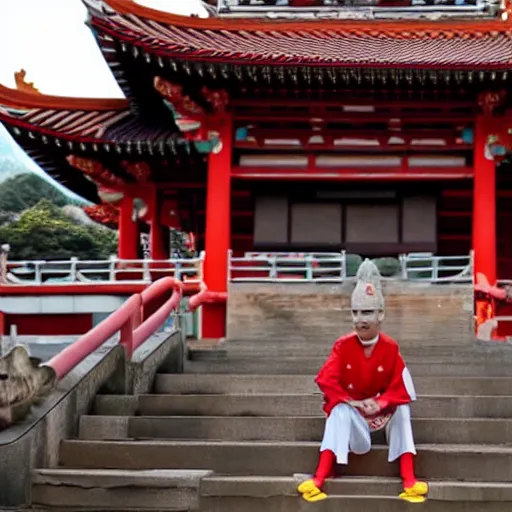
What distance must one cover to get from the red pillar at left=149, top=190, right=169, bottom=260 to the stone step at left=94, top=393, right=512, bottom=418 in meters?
9.86

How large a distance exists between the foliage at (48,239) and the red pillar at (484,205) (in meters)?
31.3

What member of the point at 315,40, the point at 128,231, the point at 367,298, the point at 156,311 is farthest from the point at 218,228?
the point at 367,298

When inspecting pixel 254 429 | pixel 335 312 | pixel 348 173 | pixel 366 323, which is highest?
pixel 348 173

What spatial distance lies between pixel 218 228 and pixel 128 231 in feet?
11.7

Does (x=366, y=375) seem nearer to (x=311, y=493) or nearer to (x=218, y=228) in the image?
(x=311, y=493)

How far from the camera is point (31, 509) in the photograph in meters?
5.03

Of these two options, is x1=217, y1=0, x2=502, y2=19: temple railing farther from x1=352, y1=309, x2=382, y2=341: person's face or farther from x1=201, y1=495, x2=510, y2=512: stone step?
x1=201, y1=495, x2=510, y2=512: stone step

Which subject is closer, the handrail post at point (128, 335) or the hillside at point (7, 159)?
the handrail post at point (128, 335)

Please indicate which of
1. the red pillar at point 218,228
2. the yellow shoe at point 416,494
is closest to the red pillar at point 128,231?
the red pillar at point 218,228

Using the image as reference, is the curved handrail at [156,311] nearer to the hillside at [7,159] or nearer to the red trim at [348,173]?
the red trim at [348,173]

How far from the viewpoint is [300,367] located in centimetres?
805

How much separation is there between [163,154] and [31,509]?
10024mm

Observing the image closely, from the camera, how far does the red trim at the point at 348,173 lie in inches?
559

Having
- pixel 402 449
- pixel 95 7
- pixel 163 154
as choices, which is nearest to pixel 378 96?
pixel 163 154
